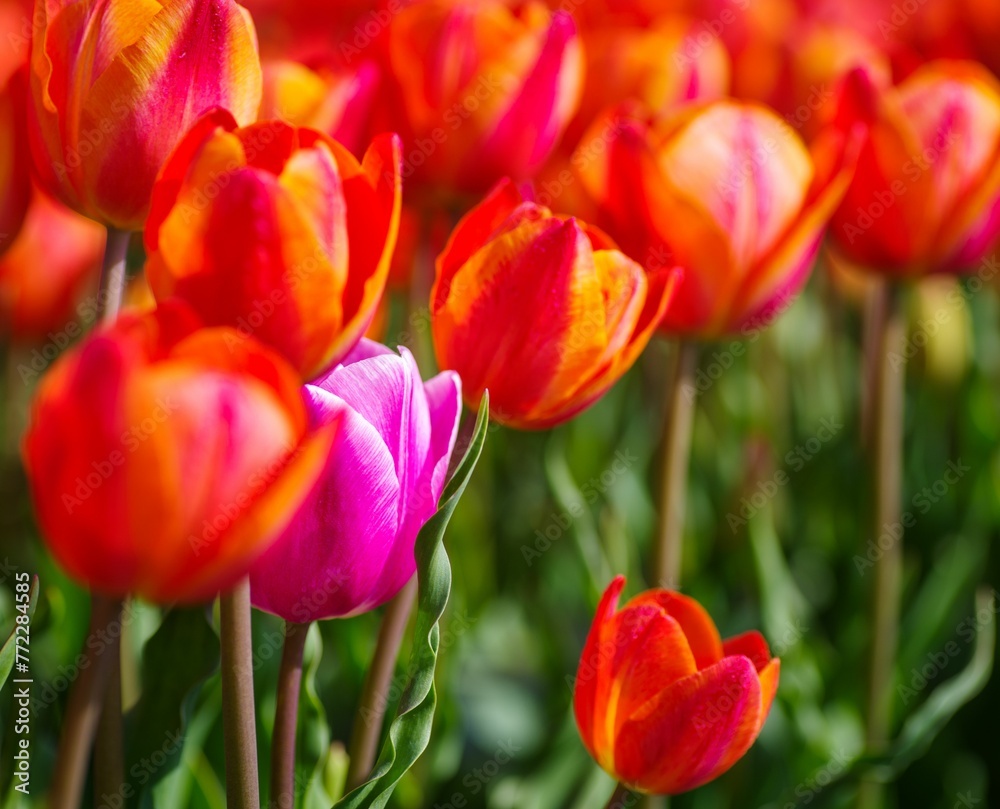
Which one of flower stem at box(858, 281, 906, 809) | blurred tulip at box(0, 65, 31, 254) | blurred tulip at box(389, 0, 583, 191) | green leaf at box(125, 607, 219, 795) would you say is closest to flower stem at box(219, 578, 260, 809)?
green leaf at box(125, 607, 219, 795)

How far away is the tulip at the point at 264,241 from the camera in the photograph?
35cm

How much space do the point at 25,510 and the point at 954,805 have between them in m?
0.79

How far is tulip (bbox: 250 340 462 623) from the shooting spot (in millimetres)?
379

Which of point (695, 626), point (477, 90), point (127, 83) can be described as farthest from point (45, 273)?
point (695, 626)

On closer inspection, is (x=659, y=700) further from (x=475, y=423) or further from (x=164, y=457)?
(x=164, y=457)

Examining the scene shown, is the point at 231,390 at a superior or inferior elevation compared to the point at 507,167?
superior

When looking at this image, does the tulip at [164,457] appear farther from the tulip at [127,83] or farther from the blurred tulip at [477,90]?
the blurred tulip at [477,90]

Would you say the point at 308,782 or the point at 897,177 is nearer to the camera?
the point at 308,782

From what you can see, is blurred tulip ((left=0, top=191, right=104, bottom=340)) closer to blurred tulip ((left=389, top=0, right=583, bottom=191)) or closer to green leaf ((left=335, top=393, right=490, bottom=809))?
blurred tulip ((left=389, top=0, right=583, bottom=191))

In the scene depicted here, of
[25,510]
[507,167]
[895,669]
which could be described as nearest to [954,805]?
[895,669]

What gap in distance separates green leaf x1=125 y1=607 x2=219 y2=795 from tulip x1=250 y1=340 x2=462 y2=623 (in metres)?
0.14

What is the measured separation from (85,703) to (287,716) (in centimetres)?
8

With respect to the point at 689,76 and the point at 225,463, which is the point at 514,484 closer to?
the point at 689,76

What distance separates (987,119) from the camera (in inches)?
29.2
